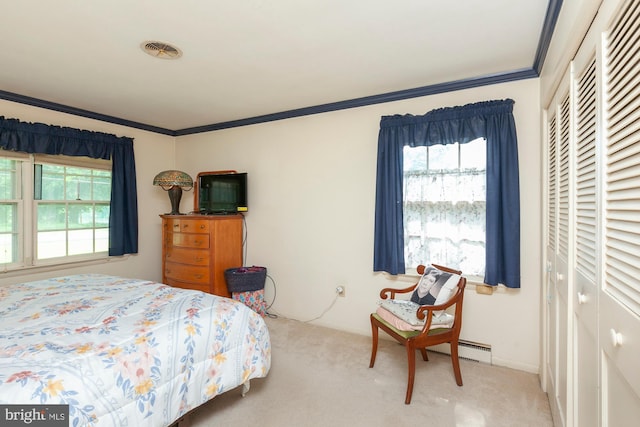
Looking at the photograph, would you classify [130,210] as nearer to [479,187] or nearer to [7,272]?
[7,272]

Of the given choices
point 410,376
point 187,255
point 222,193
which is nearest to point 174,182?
point 222,193

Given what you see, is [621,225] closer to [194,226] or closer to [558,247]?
[558,247]

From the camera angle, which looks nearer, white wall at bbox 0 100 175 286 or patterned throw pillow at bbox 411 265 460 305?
patterned throw pillow at bbox 411 265 460 305

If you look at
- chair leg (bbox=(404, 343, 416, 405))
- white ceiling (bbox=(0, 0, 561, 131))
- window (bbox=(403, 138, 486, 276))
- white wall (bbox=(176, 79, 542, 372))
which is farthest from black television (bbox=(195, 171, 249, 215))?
chair leg (bbox=(404, 343, 416, 405))

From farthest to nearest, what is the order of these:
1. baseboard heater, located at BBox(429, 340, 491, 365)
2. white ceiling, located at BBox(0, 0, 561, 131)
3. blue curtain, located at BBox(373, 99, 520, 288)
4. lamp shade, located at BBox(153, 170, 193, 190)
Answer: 1. lamp shade, located at BBox(153, 170, 193, 190)
2. baseboard heater, located at BBox(429, 340, 491, 365)
3. blue curtain, located at BBox(373, 99, 520, 288)
4. white ceiling, located at BBox(0, 0, 561, 131)

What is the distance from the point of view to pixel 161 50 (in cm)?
229

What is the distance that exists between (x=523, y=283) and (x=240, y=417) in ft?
7.52

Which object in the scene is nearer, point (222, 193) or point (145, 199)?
point (222, 193)

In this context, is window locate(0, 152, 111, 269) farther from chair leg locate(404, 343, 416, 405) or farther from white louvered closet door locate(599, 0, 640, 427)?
white louvered closet door locate(599, 0, 640, 427)

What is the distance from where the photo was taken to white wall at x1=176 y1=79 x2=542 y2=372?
2604mm

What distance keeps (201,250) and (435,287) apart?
2.52 meters

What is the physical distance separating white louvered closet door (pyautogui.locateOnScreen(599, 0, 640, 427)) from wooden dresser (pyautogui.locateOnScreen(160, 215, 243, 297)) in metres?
3.34

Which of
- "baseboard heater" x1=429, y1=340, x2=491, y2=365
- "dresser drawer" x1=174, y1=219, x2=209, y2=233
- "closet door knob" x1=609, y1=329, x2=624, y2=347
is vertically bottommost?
"baseboard heater" x1=429, y1=340, x2=491, y2=365

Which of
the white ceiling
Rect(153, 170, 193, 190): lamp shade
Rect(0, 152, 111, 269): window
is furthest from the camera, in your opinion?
Rect(153, 170, 193, 190): lamp shade
